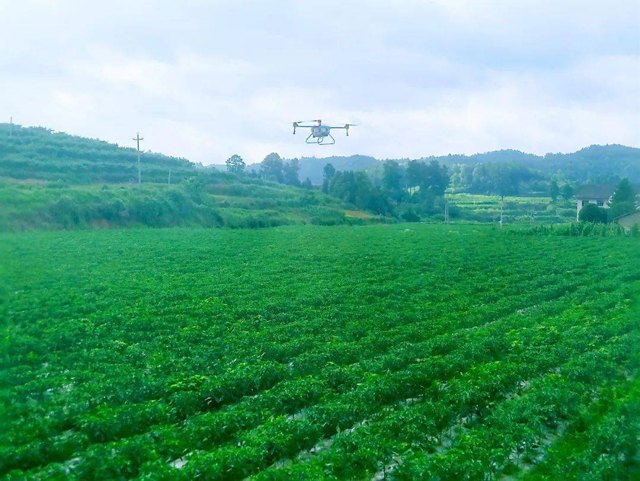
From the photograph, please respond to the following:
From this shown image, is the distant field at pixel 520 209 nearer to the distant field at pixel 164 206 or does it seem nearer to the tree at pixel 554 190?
the tree at pixel 554 190

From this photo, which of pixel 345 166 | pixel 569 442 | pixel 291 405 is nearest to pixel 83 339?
pixel 291 405

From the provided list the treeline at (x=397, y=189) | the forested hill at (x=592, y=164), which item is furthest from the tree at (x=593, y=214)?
the treeline at (x=397, y=189)

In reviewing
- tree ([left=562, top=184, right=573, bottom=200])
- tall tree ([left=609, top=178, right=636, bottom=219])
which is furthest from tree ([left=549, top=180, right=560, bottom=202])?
tall tree ([left=609, top=178, right=636, bottom=219])

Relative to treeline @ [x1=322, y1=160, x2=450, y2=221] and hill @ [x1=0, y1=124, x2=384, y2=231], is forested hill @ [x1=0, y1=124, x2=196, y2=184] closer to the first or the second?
hill @ [x1=0, y1=124, x2=384, y2=231]

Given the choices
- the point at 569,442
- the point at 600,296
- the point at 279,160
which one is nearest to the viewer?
the point at 569,442

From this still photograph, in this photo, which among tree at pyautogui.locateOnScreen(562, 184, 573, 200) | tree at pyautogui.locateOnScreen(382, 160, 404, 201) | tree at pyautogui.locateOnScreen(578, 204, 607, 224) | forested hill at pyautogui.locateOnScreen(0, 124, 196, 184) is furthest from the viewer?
tree at pyautogui.locateOnScreen(382, 160, 404, 201)

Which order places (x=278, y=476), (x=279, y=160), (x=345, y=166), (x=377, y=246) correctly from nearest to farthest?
(x=278, y=476) < (x=377, y=246) < (x=279, y=160) < (x=345, y=166)

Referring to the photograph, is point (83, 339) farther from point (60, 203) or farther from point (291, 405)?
point (60, 203)
